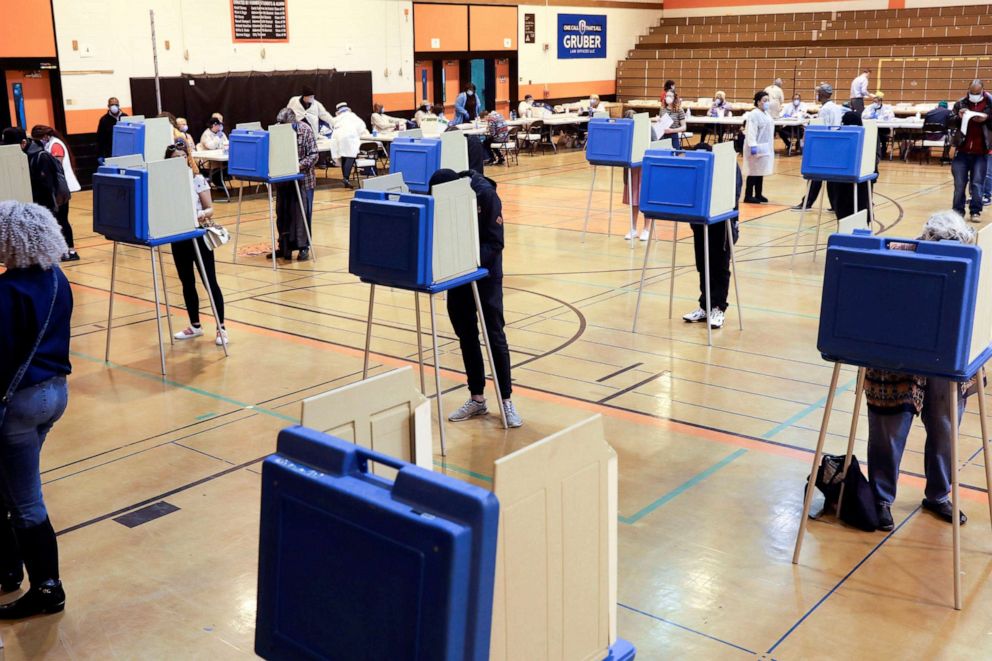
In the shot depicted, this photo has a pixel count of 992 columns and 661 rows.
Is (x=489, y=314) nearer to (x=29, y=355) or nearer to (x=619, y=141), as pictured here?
(x=29, y=355)

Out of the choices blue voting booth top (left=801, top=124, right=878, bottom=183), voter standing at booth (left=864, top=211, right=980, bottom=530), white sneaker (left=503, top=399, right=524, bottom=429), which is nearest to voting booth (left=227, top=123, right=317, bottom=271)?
white sneaker (left=503, top=399, right=524, bottom=429)

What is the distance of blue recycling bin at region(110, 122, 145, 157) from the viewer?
40.4 feet

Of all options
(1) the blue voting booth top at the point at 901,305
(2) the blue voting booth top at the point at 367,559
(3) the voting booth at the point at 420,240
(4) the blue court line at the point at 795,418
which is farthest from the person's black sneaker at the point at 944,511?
(2) the blue voting booth top at the point at 367,559

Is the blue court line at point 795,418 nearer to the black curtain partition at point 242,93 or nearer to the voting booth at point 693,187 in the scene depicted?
the voting booth at point 693,187

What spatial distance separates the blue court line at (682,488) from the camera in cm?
459

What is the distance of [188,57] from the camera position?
17781 millimetres

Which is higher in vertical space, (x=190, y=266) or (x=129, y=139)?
Answer: (x=129, y=139)

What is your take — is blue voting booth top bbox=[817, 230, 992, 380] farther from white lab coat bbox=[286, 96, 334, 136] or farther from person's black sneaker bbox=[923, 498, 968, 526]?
white lab coat bbox=[286, 96, 334, 136]

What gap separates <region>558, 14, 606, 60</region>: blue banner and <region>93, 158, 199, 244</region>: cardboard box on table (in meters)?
21.0

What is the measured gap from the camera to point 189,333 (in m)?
7.72

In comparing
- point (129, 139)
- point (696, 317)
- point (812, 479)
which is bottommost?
point (696, 317)

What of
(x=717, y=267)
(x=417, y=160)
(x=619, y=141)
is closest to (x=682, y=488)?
(x=717, y=267)

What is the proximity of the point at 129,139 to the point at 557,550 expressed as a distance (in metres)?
11.7

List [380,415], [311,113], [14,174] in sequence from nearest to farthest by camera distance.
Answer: [380,415]
[14,174]
[311,113]
